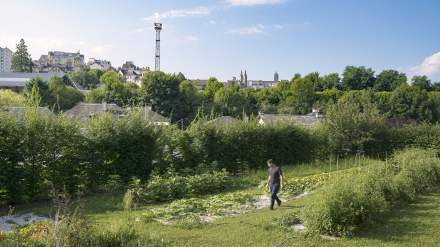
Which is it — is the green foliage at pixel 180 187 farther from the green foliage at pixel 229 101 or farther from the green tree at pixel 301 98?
the green tree at pixel 301 98

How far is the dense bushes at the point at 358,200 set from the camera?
941 centimetres

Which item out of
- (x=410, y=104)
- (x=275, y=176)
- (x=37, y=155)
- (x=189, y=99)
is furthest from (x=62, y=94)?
(x=275, y=176)

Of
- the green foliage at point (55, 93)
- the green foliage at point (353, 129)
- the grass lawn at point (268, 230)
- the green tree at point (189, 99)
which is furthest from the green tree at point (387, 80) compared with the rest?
the grass lawn at point (268, 230)

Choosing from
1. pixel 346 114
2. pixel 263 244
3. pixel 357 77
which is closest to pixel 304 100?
pixel 357 77

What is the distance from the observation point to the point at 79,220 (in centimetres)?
682

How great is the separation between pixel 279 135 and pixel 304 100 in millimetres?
49545

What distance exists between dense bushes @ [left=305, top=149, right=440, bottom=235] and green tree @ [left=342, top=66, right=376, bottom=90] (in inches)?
3095

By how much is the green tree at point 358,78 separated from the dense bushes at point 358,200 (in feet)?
258

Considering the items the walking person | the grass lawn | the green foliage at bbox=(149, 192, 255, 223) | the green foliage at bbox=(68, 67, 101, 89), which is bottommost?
the green foliage at bbox=(149, 192, 255, 223)

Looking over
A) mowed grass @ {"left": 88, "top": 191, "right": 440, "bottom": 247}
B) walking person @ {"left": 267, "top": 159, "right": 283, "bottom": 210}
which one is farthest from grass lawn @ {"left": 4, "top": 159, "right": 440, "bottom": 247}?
walking person @ {"left": 267, "top": 159, "right": 283, "bottom": 210}

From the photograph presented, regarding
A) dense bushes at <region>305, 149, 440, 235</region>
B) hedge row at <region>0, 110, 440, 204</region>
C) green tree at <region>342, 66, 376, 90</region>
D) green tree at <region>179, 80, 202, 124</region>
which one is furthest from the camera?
green tree at <region>342, 66, 376, 90</region>

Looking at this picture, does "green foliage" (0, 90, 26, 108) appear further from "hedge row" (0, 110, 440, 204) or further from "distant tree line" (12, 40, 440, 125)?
"distant tree line" (12, 40, 440, 125)

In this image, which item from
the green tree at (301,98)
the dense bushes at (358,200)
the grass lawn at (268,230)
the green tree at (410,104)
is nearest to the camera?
the grass lawn at (268,230)

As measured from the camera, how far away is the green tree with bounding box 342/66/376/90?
8938 cm
